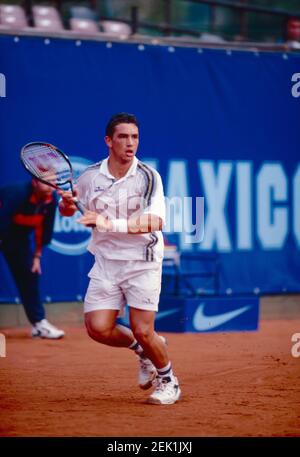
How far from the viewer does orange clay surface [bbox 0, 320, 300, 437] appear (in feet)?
19.4

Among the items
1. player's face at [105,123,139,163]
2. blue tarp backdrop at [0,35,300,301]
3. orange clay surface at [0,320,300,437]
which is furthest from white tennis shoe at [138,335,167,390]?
blue tarp backdrop at [0,35,300,301]

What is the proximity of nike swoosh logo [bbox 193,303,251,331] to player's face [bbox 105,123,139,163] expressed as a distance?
4.27 metres

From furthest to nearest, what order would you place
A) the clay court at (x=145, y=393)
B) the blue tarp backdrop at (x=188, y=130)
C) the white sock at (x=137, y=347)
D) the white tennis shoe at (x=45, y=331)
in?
1. the blue tarp backdrop at (x=188, y=130)
2. the white tennis shoe at (x=45, y=331)
3. the white sock at (x=137, y=347)
4. the clay court at (x=145, y=393)

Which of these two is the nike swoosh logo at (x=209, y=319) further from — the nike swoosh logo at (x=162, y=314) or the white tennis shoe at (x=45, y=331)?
the white tennis shoe at (x=45, y=331)

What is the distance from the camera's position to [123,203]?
6543mm

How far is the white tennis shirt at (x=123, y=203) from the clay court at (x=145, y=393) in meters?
0.97

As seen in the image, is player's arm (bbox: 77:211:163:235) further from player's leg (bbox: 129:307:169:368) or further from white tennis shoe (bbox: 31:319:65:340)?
white tennis shoe (bbox: 31:319:65:340)

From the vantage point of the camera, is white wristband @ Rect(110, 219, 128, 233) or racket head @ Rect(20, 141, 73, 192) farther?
racket head @ Rect(20, 141, 73, 192)

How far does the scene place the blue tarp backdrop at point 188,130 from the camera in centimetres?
1049

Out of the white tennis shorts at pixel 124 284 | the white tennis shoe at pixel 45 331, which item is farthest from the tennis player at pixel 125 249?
the white tennis shoe at pixel 45 331

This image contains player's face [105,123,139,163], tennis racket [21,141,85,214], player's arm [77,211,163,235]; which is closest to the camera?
player's arm [77,211,163,235]

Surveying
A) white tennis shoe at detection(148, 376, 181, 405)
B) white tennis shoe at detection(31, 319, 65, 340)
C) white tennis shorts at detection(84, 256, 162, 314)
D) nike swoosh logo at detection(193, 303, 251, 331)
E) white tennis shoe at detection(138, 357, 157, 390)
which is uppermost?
nike swoosh logo at detection(193, 303, 251, 331)

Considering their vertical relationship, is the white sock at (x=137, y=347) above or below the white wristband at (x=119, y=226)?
below

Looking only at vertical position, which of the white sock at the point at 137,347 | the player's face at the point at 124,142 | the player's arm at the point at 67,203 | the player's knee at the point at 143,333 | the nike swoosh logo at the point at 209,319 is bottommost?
the player's knee at the point at 143,333
